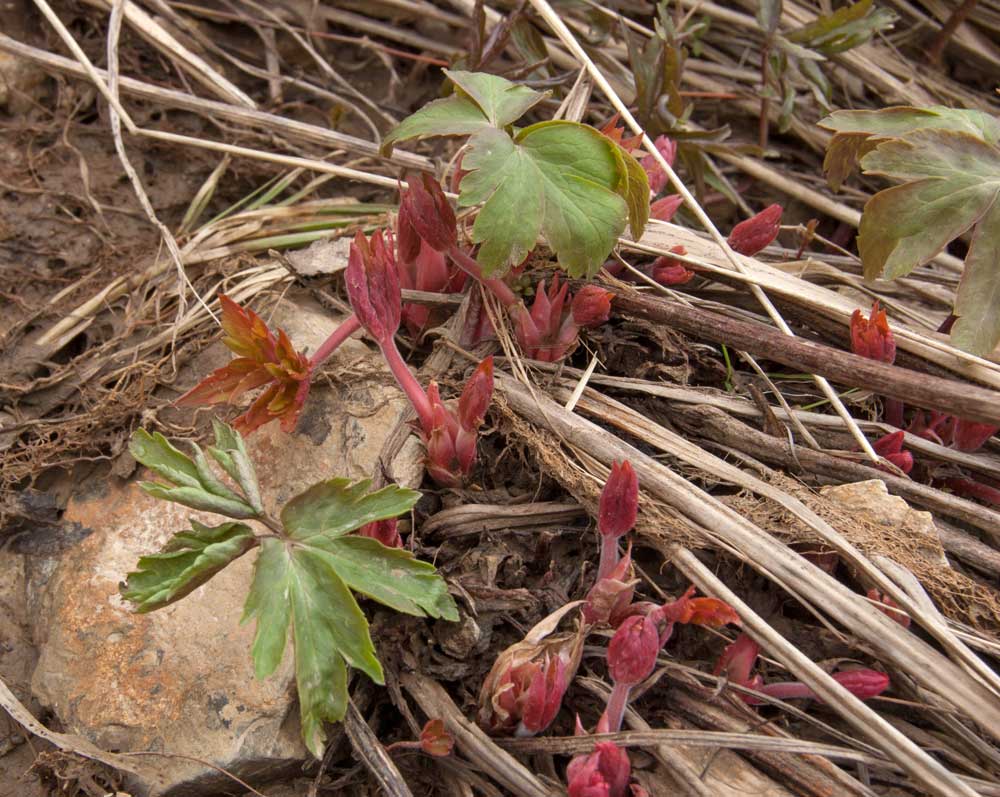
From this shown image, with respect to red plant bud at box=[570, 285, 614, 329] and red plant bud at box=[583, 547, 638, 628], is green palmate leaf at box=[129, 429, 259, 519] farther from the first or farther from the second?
red plant bud at box=[570, 285, 614, 329]

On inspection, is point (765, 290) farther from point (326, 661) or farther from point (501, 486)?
point (326, 661)

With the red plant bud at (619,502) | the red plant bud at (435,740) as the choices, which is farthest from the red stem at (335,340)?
the red plant bud at (435,740)

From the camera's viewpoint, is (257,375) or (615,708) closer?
(615,708)

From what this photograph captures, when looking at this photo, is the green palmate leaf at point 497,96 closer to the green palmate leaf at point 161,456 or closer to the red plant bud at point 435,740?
the green palmate leaf at point 161,456

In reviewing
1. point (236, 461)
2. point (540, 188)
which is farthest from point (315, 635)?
point (540, 188)

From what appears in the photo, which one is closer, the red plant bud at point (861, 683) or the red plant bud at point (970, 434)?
the red plant bud at point (861, 683)

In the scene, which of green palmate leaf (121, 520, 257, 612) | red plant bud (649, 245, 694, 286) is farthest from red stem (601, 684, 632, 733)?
red plant bud (649, 245, 694, 286)

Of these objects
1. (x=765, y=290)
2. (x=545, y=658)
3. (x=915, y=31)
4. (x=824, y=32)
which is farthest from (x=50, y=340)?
(x=915, y=31)

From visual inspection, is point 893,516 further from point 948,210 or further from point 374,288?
point 374,288
